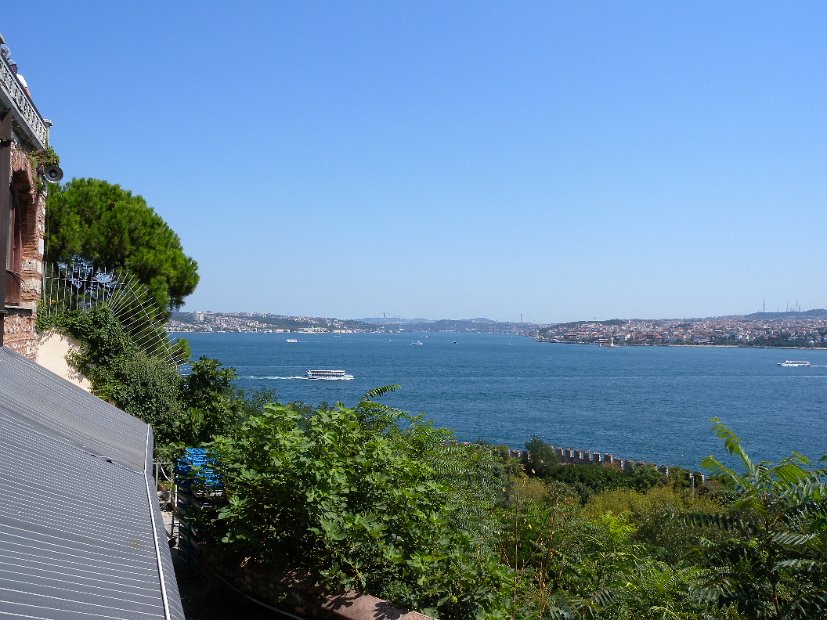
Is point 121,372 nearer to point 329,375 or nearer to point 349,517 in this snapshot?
point 349,517

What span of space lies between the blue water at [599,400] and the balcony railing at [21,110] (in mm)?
14109

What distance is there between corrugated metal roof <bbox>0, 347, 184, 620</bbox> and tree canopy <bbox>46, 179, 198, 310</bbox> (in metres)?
15.1

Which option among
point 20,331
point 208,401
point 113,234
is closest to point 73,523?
point 20,331

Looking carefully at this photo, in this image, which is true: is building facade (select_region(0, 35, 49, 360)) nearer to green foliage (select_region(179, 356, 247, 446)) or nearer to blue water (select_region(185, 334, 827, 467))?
green foliage (select_region(179, 356, 247, 446))

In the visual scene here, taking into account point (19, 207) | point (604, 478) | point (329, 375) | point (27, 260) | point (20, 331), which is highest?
point (19, 207)

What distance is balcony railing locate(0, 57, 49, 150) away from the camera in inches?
321

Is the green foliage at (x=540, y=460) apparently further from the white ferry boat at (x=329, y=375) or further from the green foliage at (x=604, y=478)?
the white ferry boat at (x=329, y=375)

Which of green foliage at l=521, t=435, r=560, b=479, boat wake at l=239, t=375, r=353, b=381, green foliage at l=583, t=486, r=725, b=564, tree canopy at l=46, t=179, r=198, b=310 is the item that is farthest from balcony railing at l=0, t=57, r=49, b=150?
boat wake at l=239, t=375, r=353, b=381

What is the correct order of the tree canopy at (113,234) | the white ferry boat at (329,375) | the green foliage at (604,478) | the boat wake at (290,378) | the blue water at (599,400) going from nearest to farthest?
the tree canopy at (113,234) → the green foliage at (604,478) → the blue water at (599,400) → the boat wake at (290,378) → the white ferry boat at (329,375)

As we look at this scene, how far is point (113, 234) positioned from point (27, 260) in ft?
38.2

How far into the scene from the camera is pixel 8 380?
712 centimetres

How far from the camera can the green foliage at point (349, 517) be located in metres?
5.49

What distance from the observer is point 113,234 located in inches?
853

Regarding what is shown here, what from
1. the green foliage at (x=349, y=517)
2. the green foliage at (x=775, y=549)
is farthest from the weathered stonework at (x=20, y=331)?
the green foliage at (x=775, y=549)
